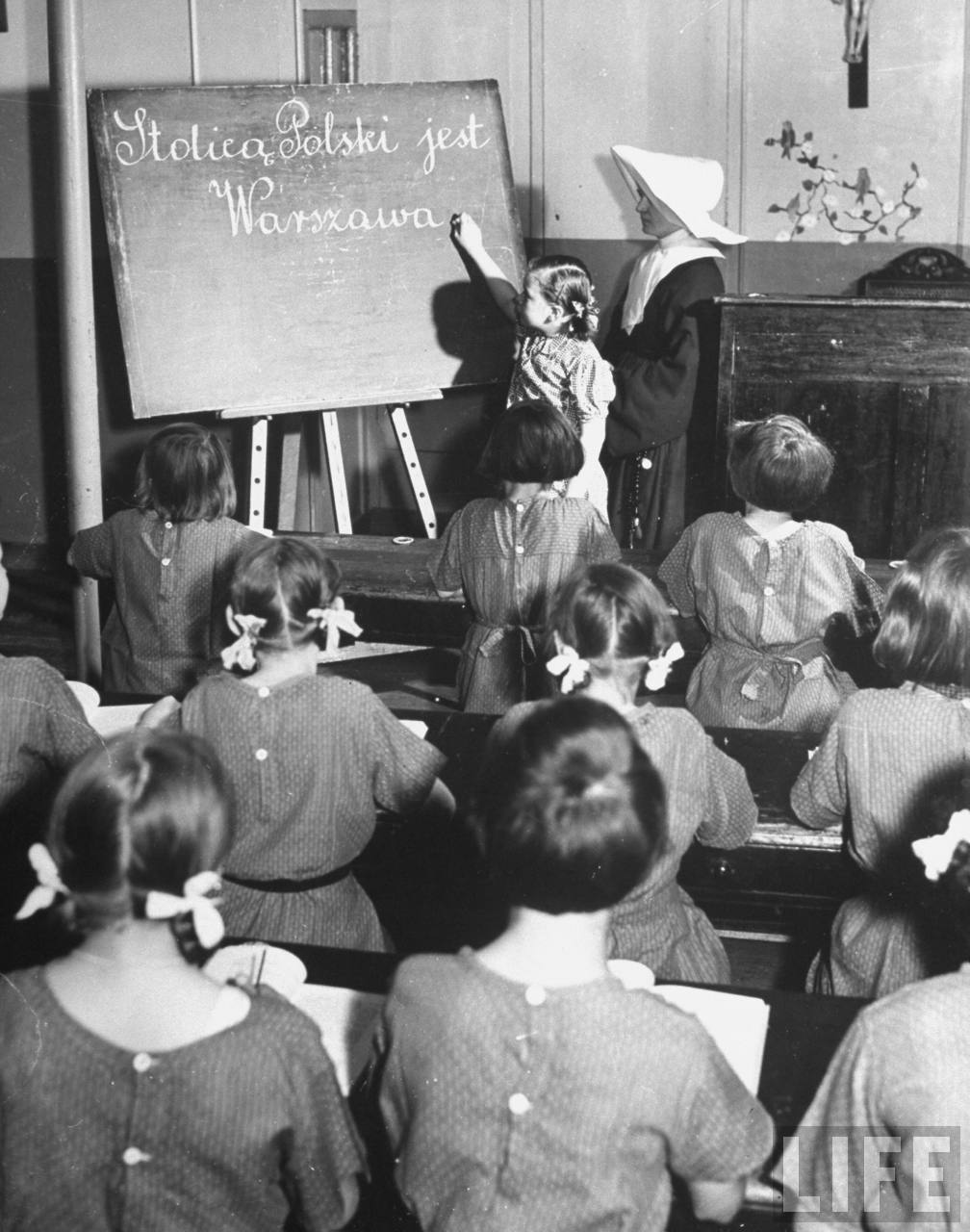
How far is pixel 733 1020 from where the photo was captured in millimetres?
1549

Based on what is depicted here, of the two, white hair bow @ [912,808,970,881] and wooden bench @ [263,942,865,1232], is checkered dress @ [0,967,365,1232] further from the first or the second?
white hair bow @ [912,808,970,881]

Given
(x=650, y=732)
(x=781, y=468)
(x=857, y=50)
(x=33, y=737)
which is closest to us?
(x=650, y=732)

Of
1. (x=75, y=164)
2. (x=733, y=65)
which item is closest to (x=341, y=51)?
(x=733, y=65)

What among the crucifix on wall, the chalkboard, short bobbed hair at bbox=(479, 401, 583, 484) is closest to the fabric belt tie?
short bobbed hair at bbox=(479, 401, 583, 484)

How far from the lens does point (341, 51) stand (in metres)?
5.70

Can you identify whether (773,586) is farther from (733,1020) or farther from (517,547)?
(733,1020)

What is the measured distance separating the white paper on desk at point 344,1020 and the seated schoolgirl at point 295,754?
1.47 ft

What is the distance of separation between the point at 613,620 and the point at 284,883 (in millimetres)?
606

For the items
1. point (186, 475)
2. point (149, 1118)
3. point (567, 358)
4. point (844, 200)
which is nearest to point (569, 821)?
point (149, 1118)

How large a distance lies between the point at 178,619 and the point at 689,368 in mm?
2237

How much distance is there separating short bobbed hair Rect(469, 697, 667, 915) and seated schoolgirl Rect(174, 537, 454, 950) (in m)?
0.75

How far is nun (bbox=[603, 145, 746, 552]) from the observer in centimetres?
479

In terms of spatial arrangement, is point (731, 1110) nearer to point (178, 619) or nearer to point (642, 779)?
point (642, 779)

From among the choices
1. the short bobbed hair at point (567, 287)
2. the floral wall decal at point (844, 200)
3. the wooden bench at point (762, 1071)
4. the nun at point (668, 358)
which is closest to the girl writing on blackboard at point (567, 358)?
the short bobbed hair at point (567, 287)
